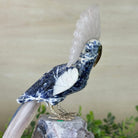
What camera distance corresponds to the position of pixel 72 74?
816mm

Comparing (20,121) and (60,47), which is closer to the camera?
(20,121)

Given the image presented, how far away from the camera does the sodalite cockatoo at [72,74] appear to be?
2.64 ft

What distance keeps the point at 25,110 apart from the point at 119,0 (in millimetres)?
701

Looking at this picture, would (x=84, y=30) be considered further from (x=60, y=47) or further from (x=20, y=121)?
(x=60, y=47)

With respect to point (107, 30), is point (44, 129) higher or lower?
lower

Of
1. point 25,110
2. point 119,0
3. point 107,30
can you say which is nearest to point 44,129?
point 25,110

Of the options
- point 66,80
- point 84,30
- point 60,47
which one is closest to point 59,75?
point 66,80

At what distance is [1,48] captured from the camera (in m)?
1.25

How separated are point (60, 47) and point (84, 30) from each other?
47 cm

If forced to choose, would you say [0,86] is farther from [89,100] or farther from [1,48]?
[89,100]

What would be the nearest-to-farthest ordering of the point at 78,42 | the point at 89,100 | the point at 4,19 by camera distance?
the point at 78,42
the point at 4,19
the point at 89,100

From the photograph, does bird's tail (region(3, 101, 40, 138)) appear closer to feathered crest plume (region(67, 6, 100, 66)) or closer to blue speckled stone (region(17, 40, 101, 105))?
blue speckled stone (region(17, 40, 101, 105))

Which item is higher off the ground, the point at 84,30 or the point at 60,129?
the point at 84,30

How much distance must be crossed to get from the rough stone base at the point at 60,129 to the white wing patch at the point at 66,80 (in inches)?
3.9
